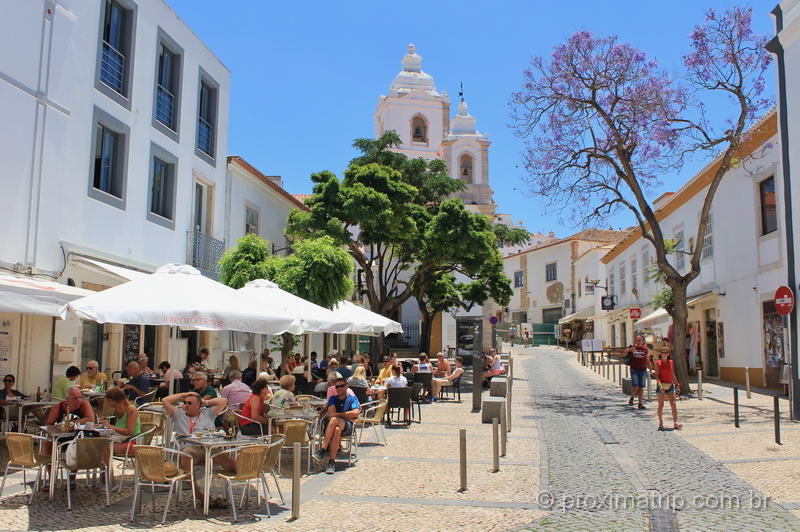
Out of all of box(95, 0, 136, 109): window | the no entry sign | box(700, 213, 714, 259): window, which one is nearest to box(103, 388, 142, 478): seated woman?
box(95, 0, 136, 109): window

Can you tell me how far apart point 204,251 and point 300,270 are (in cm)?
399

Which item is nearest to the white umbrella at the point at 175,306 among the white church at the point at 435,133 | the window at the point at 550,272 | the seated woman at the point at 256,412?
the seated woman at the point at 256,412

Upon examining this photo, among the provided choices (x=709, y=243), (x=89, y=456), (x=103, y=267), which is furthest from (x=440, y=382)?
(x=709, y=243)

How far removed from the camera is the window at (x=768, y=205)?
1905 centimetres

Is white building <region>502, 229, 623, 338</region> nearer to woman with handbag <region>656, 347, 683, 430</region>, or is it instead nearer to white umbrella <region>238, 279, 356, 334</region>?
woman with handbag <region>656, 347, 683, 430</region>

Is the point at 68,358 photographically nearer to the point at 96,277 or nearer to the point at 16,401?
the point at 96,277

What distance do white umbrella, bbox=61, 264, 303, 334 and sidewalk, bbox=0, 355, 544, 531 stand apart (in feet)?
6.47

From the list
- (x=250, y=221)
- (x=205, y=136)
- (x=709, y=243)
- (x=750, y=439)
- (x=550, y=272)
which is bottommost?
(x=750, y=439)

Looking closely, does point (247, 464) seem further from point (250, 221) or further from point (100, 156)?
point (250, 221)

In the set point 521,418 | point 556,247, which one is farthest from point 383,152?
point 556,247

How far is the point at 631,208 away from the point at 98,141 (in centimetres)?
1373

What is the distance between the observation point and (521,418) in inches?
574

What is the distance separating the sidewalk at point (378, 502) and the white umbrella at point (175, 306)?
1.97 m

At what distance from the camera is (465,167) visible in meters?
46.7
